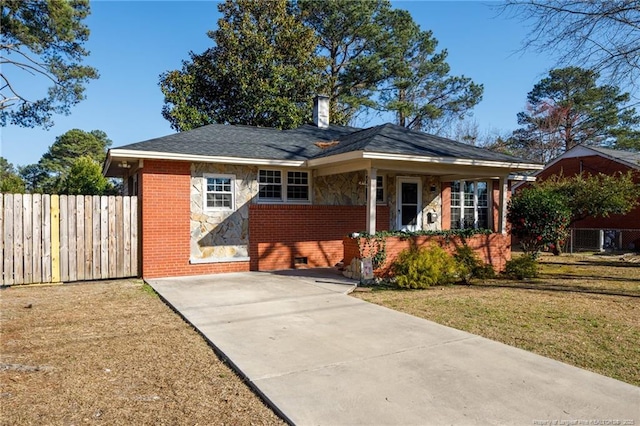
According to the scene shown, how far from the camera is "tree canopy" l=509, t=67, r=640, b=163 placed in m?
31.6

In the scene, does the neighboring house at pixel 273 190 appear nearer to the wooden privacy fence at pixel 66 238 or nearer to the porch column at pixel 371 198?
the porch column at pixel 371 198

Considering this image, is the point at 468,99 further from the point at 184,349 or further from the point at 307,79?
the point at 184,349

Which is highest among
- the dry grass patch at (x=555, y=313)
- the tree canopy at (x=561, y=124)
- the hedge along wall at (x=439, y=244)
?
the tree canopy at (x=561, y=124)

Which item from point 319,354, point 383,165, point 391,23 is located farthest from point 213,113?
point 319,354

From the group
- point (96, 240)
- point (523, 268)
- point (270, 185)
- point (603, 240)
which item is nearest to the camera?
point (96, 240)

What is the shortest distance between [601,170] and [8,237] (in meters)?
24.1

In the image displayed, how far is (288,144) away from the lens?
12531mm

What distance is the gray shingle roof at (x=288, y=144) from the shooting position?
32.8ft

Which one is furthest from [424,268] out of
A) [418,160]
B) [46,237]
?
[46,237]

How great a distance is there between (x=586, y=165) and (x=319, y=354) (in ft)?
73.5

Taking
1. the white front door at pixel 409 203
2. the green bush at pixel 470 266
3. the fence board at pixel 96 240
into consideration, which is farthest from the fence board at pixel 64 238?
the white front door at pixel 409 203

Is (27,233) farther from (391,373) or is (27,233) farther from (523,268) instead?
(523,268)

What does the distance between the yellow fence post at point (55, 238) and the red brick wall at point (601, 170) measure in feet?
63.9

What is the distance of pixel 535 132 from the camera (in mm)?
34969
